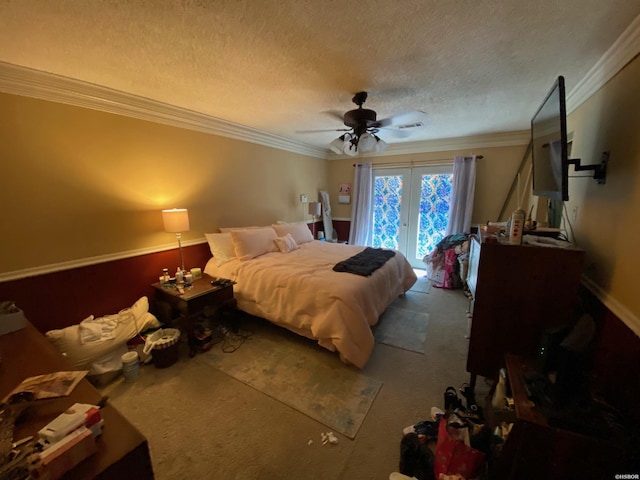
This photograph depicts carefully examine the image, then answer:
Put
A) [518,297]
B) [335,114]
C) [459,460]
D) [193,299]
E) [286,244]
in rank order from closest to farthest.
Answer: [459,460], [518,297], [193,299], [335,114], [286,244]

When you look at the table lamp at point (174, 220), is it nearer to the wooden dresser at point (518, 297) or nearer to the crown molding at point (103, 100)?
the crown molding at point (103, 100)

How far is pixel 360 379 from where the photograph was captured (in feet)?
6.66

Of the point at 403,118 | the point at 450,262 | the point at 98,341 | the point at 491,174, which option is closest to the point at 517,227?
the point at 403,118

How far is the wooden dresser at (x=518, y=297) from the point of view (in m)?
1.50

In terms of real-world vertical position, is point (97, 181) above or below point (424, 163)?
Answer: below

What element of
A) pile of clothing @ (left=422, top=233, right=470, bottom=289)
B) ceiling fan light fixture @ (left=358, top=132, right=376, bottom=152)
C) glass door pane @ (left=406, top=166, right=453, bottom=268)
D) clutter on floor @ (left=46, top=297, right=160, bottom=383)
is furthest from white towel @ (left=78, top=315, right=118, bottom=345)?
glass door pane @ (left=406, top=166, right=453, bottom=268)

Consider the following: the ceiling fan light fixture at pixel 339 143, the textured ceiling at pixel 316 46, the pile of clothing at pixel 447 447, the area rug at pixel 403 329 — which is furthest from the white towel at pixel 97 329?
the ceiling fan light fixture at pixel 339 143

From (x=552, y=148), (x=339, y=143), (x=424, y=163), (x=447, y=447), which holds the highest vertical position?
(x=424, y=163)

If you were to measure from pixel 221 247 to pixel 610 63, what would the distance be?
3.72 metres

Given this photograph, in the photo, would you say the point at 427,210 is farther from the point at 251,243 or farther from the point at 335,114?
the point at 251,243

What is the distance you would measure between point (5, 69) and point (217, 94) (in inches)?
55.4

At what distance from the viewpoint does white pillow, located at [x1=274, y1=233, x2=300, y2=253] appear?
3397 millimetres

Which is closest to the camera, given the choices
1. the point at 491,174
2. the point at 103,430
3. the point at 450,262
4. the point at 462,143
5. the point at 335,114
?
the point at 103,430

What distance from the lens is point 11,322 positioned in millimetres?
1480
